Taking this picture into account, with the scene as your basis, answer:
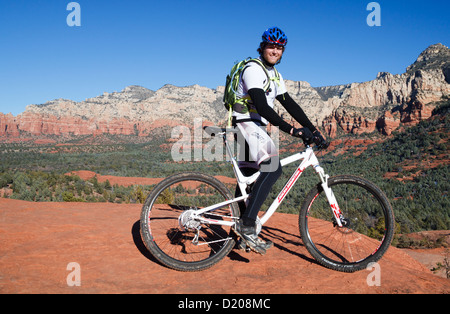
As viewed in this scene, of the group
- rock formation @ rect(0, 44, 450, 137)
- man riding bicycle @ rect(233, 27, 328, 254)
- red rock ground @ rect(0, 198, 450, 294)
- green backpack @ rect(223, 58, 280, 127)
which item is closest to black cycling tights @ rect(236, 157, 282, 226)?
man riding bicycle @ rect(233, 27, 328, 254)

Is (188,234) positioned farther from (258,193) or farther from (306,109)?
(306,109)

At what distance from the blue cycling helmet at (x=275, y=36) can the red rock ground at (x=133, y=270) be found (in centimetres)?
274

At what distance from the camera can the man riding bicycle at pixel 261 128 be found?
10.4 ft

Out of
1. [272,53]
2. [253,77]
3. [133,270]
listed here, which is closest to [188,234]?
[133,270]

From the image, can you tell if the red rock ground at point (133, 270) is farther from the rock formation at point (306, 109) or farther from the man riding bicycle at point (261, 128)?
the rock formation at point (306, 109)

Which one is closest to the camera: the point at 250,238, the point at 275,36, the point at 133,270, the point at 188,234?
the point at 133,270

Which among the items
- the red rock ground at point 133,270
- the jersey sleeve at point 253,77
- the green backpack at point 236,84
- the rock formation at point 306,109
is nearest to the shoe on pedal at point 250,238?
the red rock ground at point 133,270

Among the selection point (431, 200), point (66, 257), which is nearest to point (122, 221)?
point (66, 257)

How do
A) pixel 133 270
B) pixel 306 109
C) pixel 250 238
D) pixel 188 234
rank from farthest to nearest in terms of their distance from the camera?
pixel 306 109
pixel 188 234
pixel 250 238
pixel 133 270

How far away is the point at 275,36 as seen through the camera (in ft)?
11.1

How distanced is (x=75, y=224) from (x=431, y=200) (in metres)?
34.0

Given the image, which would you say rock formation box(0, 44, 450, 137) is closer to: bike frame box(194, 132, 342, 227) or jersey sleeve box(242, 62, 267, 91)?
bike frame box(194, 132, 342, 227)

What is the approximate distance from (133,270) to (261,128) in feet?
7.21

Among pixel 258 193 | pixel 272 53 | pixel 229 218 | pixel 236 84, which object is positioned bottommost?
pixel 229 218
